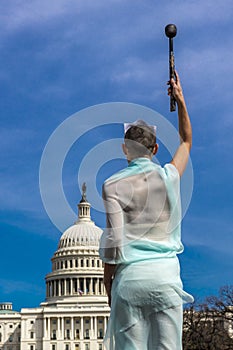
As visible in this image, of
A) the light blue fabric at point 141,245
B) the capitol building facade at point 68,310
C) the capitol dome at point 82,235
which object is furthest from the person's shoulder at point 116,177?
the capitol dome at point 82,235

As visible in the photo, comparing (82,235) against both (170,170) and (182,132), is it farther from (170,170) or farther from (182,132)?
(170,170)

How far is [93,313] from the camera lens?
477 ft

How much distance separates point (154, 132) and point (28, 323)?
14435cm

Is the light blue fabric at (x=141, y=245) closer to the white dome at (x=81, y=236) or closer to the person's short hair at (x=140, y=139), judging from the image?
the person's short hair at (x=140, y=139)

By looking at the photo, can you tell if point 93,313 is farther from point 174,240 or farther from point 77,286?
point 174,240

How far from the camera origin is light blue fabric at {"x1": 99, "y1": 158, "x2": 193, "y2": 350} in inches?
245

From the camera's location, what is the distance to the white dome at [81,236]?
157875 mm

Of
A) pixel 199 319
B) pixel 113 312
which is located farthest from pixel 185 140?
pixel 199 319

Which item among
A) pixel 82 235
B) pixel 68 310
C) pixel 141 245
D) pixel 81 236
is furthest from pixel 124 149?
pixel 82 235

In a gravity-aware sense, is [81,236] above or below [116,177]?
above

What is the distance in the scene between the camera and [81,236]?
15888 centimetres

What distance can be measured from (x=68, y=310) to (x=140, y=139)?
463 ft

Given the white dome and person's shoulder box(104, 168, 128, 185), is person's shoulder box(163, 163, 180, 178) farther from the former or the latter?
the white dome

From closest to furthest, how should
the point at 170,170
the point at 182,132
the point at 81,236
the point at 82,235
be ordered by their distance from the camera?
the point at 170,170 → the point at 182,132 → the point at 81,236 → the point at 82,235
